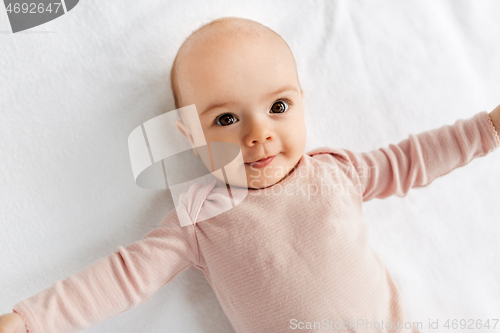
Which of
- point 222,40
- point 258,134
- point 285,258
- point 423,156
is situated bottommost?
point 285,258

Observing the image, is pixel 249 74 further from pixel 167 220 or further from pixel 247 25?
pixel 167 220

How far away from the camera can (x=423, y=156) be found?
0.90 meters

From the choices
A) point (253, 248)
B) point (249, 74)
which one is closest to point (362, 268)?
point (253, 248)

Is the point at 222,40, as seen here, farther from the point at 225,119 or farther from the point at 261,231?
the point at 261,231

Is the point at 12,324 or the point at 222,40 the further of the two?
the point at 222,40

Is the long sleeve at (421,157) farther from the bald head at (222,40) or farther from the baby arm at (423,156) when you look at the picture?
the bald head at (222,40)

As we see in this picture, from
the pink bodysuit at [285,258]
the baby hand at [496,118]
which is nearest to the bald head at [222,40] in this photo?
the pink bodysuit at [285,258]

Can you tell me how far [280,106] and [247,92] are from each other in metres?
0.08

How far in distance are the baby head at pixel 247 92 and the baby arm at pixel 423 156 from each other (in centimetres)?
21

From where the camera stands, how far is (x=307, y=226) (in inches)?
31.8

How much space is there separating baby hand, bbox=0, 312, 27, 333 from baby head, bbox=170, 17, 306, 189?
0.47 meters

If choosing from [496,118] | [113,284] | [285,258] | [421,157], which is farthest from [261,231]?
[496,118]

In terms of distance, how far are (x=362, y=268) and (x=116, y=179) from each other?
1.98 feet

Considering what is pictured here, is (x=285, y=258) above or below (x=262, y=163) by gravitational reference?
below
